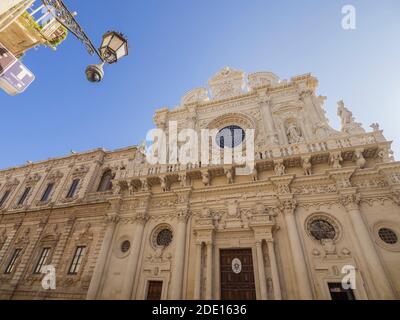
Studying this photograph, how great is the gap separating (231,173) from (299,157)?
327cm

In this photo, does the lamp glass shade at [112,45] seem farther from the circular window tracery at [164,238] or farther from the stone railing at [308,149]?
the circular window tracery at [164,238]

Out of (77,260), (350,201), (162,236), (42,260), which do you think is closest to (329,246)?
(350,201)

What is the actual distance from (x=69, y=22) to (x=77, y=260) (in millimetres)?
12638

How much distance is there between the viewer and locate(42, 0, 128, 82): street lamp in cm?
447

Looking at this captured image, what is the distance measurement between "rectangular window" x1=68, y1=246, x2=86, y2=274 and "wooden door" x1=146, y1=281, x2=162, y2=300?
17.1 ft

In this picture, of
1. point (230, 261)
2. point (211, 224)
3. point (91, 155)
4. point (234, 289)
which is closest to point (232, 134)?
point (211, 224)

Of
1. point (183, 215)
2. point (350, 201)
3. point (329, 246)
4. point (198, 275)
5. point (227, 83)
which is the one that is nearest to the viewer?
point (329, 246)

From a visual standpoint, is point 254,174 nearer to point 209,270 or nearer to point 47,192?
point 209,270

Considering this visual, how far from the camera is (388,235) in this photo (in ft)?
26.0

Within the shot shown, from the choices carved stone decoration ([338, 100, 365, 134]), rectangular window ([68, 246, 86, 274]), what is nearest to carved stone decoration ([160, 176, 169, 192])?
rectangular window ([68, 246, 86, 274])

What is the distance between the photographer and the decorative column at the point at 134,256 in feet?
30.9

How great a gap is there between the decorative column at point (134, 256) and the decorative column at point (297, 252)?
23.1 feet

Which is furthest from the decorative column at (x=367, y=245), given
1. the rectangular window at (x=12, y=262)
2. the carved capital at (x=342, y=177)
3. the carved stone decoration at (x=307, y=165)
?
the rectangular window at (x=12, y=262)
